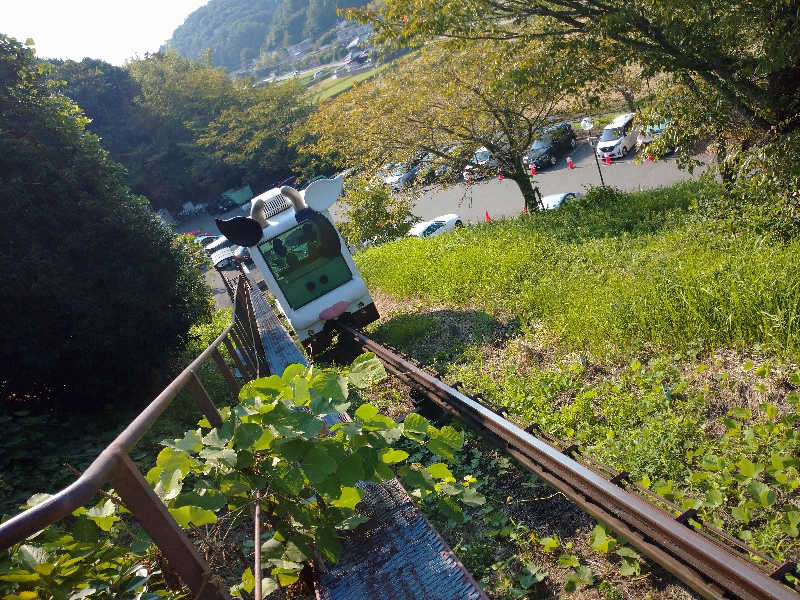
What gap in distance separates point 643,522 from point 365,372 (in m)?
1.63

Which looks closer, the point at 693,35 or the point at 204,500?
the point at 204,500

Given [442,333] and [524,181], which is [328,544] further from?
[524,181]

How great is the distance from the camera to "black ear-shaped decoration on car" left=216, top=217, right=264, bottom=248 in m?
8.59

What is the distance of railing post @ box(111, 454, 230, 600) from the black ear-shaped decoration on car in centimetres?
704

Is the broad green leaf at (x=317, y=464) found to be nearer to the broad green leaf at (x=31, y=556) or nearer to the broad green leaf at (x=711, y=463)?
the broad green leaf at (x=31, y=556)

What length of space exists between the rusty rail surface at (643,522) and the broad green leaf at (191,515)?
211 cm

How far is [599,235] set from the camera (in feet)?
38.4

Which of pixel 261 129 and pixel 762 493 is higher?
pixel 261 129

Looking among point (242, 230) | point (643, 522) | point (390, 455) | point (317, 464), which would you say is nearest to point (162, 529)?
point (317, 464)

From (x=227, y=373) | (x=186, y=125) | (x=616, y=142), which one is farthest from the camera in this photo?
(x=186, y=125)

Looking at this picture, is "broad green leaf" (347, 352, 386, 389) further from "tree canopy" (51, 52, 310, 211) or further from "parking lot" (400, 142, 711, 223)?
"tree canopy" (51, 52, 310, 211)

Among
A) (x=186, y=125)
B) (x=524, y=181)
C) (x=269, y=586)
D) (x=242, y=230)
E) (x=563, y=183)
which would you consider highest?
(x=186, y=125)

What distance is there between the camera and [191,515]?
7.05 feet

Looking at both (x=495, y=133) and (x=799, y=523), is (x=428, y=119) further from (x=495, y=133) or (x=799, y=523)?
(x=799, y=523)
